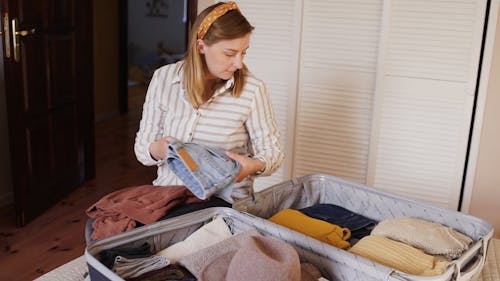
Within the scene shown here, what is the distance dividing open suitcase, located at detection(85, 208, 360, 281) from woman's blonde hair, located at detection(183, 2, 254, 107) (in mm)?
473

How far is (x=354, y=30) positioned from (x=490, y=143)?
2.66 feet

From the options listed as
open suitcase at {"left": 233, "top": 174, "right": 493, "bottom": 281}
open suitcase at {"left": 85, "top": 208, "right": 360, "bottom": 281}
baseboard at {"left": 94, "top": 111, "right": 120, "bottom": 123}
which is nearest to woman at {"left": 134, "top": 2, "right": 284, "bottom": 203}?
open suitcase at {"left": 233, "top": 174, "right": 493, "bottom": 281}

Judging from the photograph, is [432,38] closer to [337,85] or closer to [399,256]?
[337,85]

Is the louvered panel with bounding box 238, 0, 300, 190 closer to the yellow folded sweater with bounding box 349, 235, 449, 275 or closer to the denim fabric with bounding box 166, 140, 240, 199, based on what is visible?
the denim fabric with bounding box 166, 140, 240, 199

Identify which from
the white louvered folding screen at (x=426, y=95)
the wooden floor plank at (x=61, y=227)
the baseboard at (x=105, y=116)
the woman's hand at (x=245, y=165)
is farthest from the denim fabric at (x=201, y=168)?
the baseboard at (x=105, y=116)

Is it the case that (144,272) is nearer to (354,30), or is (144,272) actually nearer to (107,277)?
(107,277)

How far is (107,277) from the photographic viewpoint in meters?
1.06

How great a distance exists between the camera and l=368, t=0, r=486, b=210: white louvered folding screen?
2.45m

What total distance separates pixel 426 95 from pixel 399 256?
151 cm

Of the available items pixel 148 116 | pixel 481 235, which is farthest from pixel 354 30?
pixel 481 235

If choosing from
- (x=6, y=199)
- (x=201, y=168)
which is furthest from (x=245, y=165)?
(x=6, y=199)

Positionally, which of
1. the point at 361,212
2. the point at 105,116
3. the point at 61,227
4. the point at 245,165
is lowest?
the point at 61,227

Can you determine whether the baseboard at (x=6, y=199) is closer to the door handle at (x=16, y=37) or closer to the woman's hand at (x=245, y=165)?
the door handle at (x=16, y=37)

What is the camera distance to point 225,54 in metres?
1.61
